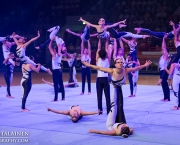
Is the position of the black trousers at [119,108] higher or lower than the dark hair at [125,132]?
higher

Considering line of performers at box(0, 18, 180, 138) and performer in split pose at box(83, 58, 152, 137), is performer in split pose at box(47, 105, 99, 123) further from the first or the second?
performer in split pose at box(83, 58, 152, 137)

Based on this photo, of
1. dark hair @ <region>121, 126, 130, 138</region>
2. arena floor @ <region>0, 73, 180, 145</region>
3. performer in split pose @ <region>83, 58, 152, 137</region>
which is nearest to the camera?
arena floor @ <region>0, 73, 180, 145</region>

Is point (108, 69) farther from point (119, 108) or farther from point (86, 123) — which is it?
point (86, 123)

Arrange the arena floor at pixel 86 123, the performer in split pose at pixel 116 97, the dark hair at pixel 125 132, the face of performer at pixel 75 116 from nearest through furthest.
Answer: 1. the arena floor at pixel 86 123
2. the dark hair at pixel 125 132
3. the performer in split pose at pixel 116 97
4. the face of performer at pixel 75 116

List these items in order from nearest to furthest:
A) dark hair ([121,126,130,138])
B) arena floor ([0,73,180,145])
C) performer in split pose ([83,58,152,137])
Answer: arena floor ([0,73,180,145]) → dark hair ([121,126,130,138]) → performer in split pose ([83,58,152,137])

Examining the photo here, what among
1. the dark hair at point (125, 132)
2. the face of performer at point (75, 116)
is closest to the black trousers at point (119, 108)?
the dark hair at point (125, 132)

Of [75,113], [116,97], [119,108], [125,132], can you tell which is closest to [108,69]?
[116,97]

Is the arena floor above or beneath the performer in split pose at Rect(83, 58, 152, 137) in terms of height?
beneath

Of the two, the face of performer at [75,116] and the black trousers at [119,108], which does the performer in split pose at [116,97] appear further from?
the face of performer at [75,116]

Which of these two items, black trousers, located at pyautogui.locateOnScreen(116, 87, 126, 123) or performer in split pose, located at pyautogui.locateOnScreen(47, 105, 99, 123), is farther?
performer in split pose, located at pyautogui.locateOnScreen(47, 105, 99, 123)

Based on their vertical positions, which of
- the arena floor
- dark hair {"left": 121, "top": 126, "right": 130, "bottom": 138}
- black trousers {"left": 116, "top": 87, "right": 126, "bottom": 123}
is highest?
black trousers {"left": 116, "top": 87, "right": 126, "bottom": 123}

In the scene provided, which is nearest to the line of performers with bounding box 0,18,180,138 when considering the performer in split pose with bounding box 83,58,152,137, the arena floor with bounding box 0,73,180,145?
the performer in split pose with bounding box 83,58,152,137

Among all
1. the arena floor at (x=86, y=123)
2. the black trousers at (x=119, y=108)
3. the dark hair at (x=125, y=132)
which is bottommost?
the arena floor at (x=86, y=123)

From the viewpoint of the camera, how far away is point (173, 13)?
2145 cm
